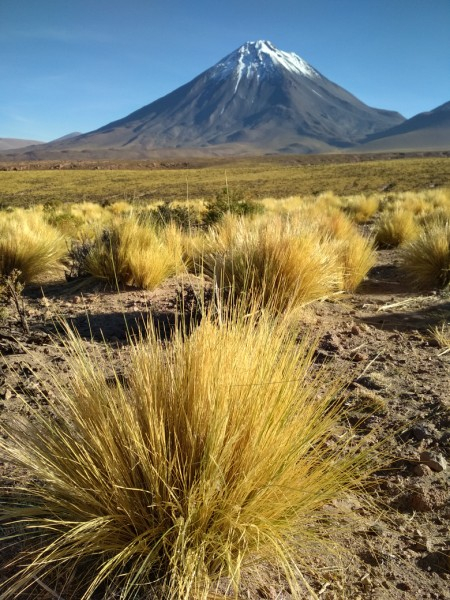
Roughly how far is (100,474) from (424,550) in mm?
1124

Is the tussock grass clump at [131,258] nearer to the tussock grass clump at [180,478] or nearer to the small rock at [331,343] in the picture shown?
the small rock at [331,343]

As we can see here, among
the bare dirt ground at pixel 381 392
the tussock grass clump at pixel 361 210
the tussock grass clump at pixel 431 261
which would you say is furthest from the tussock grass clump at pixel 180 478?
the tussock grass clump at pixel 361 210

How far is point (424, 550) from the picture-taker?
1.79m

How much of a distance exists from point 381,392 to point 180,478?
5.58 ft

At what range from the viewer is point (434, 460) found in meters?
2.25

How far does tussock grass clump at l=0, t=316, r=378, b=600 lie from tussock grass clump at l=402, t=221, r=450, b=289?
4365 mm

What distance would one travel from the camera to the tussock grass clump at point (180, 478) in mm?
1474

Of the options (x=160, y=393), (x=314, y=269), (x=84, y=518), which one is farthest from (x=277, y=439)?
(x=314, y=269)

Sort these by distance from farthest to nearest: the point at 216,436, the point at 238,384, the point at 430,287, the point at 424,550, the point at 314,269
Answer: the point at 430,287
the point at 314,269
the point at 424,550
the point at 238,384
the point at 216,436

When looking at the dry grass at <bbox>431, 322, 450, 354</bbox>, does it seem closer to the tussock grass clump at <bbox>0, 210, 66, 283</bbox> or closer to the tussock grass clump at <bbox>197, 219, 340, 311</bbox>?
Result: the tussock grass clump at <bbox>197, 219, 340, 311</bbox>

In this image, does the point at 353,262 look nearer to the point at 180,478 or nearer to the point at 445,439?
the point at 445,439

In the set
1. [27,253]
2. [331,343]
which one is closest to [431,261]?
[331,343]

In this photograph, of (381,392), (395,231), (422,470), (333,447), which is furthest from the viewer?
(395,231)

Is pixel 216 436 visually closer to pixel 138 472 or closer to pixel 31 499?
pixel 138 472
